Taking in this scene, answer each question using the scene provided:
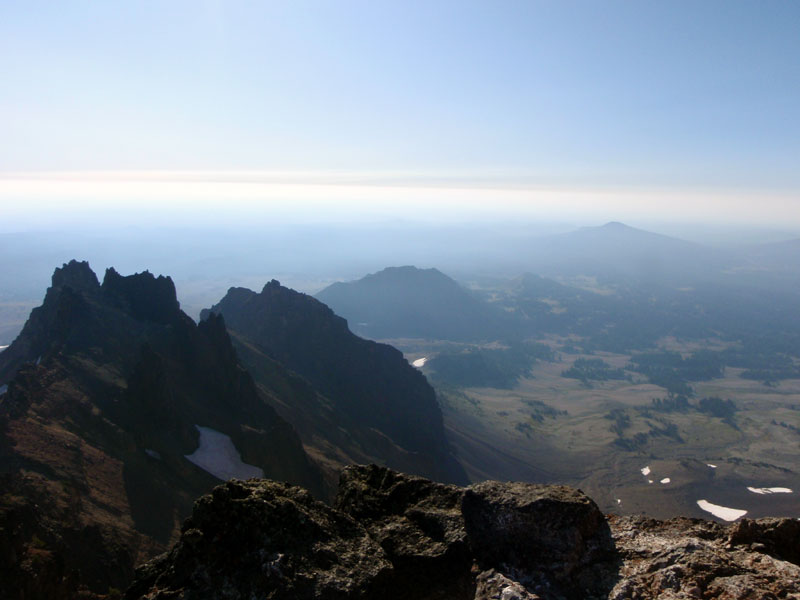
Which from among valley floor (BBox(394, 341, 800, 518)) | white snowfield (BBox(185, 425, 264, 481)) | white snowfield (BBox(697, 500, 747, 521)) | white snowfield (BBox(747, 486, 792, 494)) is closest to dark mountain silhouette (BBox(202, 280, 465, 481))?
valley floor (BBox(394, 341, 800, 518))

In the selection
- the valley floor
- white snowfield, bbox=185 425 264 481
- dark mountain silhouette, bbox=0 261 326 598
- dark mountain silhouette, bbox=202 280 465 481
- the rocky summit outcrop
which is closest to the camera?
the rocky summit outcrop

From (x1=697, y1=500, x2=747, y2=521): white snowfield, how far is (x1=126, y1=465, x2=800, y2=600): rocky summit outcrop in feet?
342

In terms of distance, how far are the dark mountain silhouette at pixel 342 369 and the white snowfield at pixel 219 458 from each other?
3125cm

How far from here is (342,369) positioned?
97.8 meters

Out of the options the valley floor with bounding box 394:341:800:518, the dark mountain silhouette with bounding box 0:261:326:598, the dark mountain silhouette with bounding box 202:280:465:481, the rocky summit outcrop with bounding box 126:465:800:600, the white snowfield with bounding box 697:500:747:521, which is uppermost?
the rocky summit outcrop with bounding box 126:465:800:600

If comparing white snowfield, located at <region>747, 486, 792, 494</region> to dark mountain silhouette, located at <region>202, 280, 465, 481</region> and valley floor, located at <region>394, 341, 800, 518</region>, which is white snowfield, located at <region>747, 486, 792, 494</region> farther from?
dark mountain silhouette, located at <region>202, 280, 465, 481</region>

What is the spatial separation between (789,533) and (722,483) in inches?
5028

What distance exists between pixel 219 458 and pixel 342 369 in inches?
2054

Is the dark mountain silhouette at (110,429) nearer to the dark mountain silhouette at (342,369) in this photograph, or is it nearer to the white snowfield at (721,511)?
the dark mountain silhouette at (342,369)

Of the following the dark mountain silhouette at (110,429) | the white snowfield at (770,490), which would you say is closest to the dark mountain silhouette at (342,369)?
the dark mountain silhouette at (110,429)

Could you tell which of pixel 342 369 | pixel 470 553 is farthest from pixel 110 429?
pixel 342 369

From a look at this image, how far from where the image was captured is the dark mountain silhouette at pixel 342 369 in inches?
3435

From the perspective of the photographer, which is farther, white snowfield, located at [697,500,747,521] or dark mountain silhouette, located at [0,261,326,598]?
white snowfield, located at [697,500,747,521]

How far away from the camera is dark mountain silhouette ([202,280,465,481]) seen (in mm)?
87250
